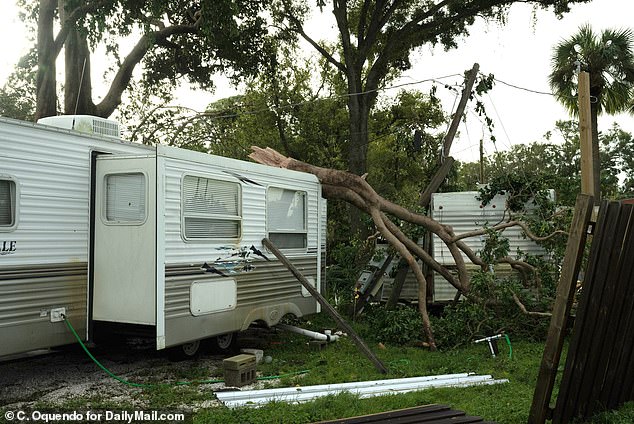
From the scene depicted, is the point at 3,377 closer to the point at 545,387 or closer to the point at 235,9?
the point at 545,387

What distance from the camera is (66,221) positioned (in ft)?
21.3

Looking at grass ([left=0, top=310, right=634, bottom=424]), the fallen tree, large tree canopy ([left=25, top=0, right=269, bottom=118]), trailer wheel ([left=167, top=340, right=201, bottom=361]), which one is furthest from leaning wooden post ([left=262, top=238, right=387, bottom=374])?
large tree canopy ([left=25, top=0, right=269, bottom=118])

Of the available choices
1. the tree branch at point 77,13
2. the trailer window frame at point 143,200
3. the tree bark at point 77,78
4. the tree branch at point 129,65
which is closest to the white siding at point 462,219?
the trailer window frame at point 143,200

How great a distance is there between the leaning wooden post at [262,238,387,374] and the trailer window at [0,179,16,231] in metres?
3.38

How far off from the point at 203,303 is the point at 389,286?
5.64 metres

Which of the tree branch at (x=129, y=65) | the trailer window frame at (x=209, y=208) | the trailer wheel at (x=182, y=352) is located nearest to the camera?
the trailer window frame at (x=209, y=208)

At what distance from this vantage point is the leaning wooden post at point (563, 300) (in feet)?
14.4

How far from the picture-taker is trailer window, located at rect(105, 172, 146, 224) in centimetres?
668

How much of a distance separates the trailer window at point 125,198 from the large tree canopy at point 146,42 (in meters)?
6.19

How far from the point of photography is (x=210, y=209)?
742 centimetres

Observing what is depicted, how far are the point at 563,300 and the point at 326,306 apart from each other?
3.93 meters

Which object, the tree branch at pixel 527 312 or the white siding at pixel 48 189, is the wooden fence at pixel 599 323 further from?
the white siding at pixel 48 189

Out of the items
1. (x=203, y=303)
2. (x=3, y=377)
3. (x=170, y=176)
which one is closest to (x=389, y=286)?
(x=203, y=303)

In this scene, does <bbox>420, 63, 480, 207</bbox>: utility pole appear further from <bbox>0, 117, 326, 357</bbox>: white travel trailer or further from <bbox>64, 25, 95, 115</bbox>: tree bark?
<bbox>64, 25, 95, 115</bbox>: tree bark
